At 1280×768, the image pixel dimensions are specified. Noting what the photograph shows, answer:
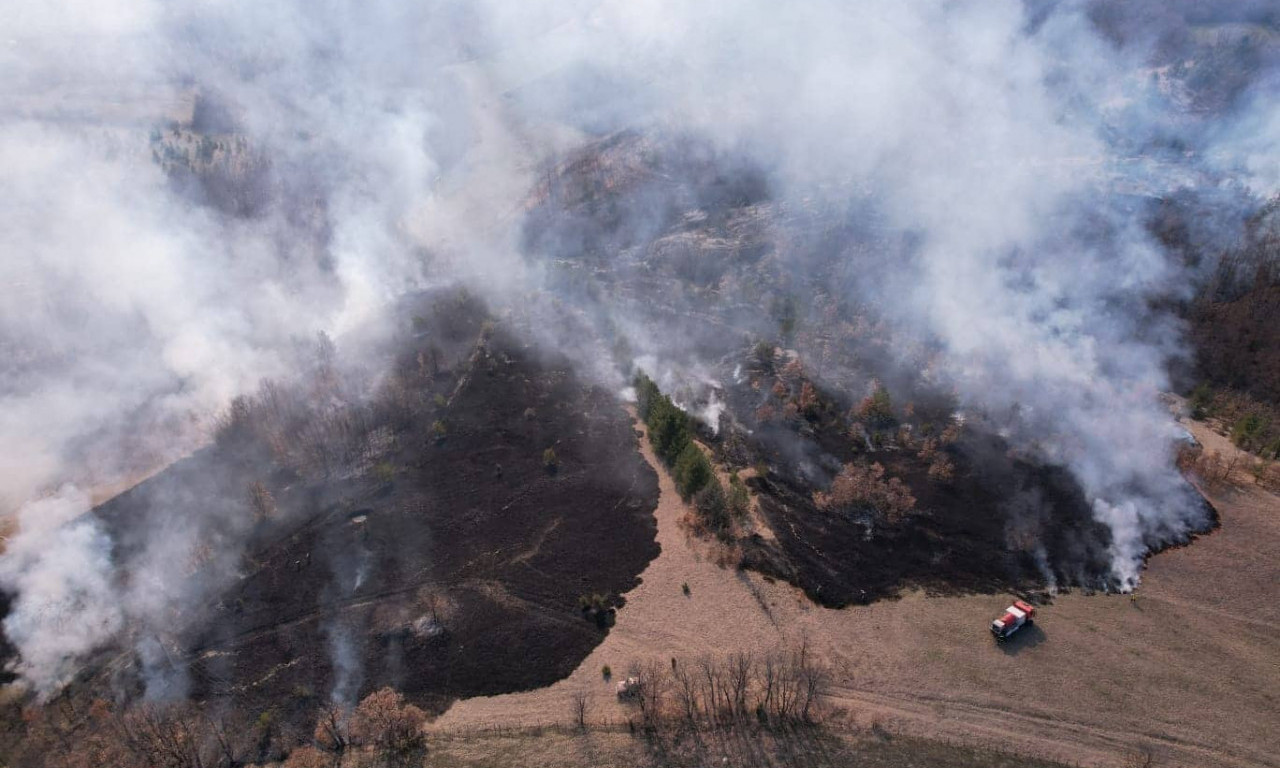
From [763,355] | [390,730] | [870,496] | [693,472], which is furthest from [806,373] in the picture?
[390,730]

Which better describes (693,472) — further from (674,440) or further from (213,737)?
(213,737)

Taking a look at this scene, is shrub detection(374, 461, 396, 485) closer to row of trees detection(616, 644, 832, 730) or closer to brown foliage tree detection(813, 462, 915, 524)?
row of trees detection(616, 644, 832, 730)

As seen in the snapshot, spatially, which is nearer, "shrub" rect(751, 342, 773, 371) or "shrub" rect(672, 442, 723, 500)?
"shrub" rect(672, 442, 723, 500)

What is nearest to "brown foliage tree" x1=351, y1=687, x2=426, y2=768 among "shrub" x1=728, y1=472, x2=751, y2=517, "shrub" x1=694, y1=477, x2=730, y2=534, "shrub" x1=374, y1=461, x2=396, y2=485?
"shrub" x1=374, y1=461, x2=396, y2=485

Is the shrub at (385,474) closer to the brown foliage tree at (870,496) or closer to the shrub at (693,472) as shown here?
the shrub at (693,472)

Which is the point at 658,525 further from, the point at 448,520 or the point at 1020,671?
the point at 1020,671

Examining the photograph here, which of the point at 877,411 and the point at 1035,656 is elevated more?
the point at 877,411

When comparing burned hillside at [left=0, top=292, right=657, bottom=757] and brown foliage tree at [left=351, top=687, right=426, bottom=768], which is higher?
burned hillside at [left=0, top=292, right=657, bottom=757]

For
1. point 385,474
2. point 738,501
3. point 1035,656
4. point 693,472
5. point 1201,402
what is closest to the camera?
point 1035,656
